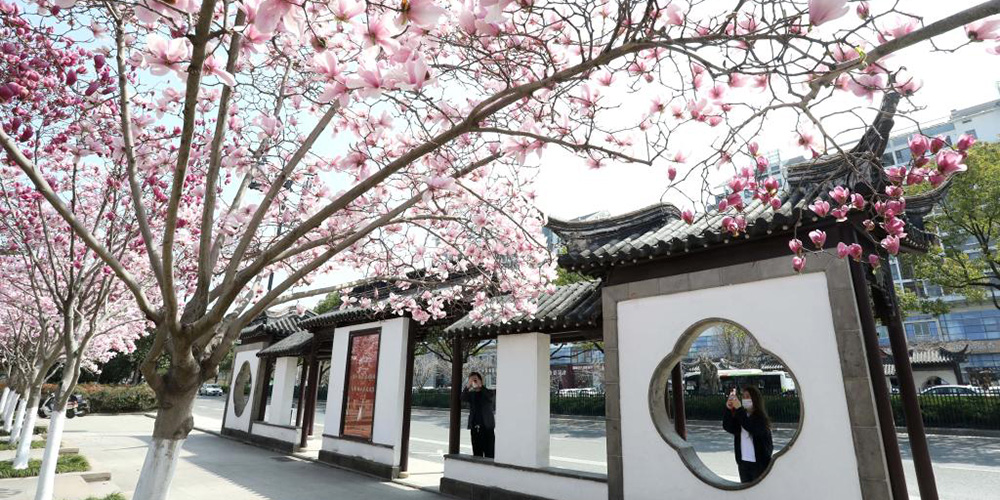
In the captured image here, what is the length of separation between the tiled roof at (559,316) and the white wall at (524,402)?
27cm

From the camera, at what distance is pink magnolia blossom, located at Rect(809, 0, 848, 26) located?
172 centimetres

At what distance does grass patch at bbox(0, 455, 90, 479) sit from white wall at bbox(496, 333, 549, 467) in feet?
21.2

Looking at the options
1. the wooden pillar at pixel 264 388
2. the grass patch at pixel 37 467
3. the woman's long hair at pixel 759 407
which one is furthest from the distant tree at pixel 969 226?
the grass patch at pixel 37 467

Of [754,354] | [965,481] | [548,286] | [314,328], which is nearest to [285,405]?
[314,328]

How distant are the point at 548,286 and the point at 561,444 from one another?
8.48 metres

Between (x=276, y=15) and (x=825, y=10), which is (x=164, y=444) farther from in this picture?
(x=825, y=10)

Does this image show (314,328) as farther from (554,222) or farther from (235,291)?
(235,291)

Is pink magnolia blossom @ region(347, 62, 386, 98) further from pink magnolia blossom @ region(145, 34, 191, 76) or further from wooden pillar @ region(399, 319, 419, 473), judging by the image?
wooden pillar @ region(399, 319, 419, 473)

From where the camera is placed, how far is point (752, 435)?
5266mm

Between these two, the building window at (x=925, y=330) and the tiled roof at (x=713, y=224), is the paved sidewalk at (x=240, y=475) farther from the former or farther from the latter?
the building window at (x=925, y=330)

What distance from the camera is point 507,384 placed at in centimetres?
705

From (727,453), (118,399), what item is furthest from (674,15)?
(118,399)

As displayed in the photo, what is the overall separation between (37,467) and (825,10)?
1103 cm

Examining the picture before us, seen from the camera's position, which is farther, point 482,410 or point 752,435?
point 482,410
